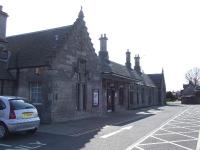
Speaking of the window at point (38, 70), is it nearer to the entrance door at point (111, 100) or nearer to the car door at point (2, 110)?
the car door at point (2, 110)

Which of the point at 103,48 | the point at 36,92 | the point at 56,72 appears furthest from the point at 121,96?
the point at 36,92

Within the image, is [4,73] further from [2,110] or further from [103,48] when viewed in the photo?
[103,48]

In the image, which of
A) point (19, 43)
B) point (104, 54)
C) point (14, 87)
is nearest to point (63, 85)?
point (14, 87)

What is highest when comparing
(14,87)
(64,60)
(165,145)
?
(64,60)

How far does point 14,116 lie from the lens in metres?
10.8

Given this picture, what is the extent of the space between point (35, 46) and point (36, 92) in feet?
12.3

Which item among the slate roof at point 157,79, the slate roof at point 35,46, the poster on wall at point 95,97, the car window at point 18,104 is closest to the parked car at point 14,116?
the car window at point 18,104

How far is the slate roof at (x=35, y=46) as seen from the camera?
1800 centimetres

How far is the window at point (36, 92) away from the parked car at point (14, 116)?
19.1 ft

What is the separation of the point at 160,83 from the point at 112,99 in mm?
→ 28461

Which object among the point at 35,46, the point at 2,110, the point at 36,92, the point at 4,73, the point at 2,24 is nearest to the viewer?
the point at 2,110

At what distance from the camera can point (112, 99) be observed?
2731cm

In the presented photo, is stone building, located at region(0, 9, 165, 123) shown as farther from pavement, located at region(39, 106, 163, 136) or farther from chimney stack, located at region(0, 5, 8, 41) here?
pavement, located at region(39, 106, 163, 136)

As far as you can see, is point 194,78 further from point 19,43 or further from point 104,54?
point 19,43
